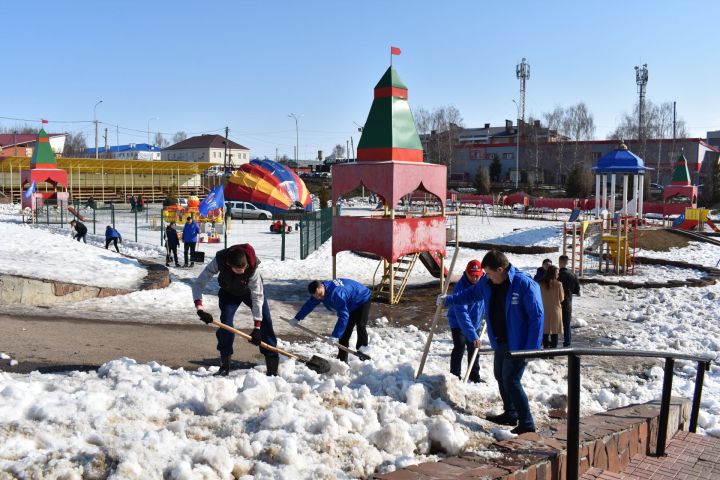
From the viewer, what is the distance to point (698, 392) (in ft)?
19.2

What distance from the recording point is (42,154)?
36.5m

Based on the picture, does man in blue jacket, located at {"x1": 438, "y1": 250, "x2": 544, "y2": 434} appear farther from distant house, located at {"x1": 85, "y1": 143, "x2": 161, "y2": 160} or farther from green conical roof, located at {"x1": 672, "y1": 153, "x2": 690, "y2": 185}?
distant house, located at {"x1": 85, "y1": 143, "x2": 161, "y2": 160}

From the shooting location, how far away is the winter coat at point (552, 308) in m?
8.87

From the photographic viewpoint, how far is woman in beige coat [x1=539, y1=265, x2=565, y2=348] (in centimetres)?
887

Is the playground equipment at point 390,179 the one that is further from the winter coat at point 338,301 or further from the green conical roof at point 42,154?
the green conical roof at point 42,154

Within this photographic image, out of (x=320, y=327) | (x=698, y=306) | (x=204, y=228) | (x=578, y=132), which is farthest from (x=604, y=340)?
(x=578, y=132)

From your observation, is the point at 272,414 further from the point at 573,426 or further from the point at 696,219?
the point at 696,219

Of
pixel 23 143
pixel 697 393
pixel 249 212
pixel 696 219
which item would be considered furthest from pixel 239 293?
pixel 23 143

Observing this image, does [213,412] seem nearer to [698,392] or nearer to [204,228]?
[698,392]

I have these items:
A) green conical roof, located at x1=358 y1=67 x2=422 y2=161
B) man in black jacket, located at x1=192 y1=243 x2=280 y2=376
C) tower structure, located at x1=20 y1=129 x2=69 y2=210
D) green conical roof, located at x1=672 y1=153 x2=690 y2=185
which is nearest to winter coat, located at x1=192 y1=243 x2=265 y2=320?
man in black jacket, located at x1=192 y1=243 x2=280 y2=376

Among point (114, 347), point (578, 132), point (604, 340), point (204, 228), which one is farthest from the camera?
point (578, 132)

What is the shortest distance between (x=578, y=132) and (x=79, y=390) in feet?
252

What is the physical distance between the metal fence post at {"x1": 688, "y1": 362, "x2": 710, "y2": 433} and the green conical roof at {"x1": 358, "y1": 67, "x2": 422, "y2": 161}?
8913mm

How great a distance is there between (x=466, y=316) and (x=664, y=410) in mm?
2162
